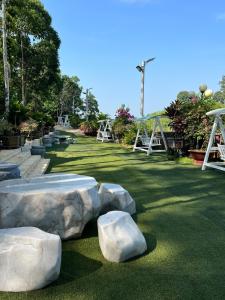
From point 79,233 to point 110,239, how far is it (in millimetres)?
703

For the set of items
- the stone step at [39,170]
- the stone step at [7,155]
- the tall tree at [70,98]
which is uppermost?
the tall tree at [70,98]

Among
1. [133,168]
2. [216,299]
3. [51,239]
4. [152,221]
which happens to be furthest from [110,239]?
[133,168]

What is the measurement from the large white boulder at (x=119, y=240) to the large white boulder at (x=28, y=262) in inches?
23.7

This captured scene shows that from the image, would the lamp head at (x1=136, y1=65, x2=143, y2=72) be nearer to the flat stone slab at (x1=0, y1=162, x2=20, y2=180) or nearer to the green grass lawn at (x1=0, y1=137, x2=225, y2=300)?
the green grass lawn at (x1=0, y1=137, x2=225, y2=300)

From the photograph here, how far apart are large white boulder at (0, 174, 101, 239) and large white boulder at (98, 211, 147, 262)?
427 millimetres

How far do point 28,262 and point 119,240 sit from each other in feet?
3.08

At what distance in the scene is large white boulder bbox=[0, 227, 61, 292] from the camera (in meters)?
2.84

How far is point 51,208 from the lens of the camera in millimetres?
3879

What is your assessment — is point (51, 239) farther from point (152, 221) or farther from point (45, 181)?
point (152, 221)

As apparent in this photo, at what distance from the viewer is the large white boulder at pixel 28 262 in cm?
284

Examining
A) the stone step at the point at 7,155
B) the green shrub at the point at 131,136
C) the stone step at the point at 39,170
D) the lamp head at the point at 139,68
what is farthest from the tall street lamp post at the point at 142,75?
the stone step at the point at 39,170

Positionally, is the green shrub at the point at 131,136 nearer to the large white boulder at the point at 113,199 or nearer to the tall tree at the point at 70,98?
the large white boulder at the point at 113,199

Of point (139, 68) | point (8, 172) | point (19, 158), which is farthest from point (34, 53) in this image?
point (8, 172)

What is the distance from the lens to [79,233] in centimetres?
404
